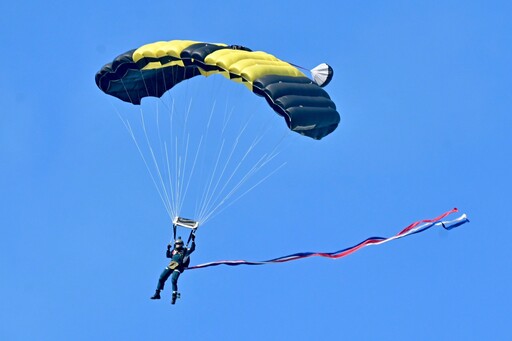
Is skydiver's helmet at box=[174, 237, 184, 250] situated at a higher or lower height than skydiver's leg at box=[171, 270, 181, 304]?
Result: higher

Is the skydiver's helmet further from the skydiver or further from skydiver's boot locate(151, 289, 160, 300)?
skydiver's boot locate(151, 289, 160, 300)

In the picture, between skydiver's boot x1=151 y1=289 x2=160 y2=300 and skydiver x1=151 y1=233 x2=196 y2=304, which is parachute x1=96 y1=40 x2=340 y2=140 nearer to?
skydiver x1=151 y1=233 x2=196 y2=304

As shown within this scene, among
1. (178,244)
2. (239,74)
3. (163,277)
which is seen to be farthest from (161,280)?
(239,74)

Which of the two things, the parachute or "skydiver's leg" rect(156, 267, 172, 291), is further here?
"skydiver's leg" rect(156, 267, 172, 291)

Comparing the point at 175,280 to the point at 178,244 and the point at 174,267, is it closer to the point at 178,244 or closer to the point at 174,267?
the point at 174,267

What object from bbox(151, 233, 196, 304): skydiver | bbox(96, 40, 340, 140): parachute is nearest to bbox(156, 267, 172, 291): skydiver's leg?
bbox(151, 233, 196, 304): skydiver

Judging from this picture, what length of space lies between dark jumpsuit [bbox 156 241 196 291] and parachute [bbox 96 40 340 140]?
337 centimetres

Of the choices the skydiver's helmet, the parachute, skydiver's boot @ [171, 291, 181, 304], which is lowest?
skydiver's boot @ [171, 291, 181, 304]

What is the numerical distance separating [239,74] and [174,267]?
4.08 m

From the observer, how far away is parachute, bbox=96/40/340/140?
1119 inches

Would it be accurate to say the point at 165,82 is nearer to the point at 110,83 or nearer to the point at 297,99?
the point at 110,83

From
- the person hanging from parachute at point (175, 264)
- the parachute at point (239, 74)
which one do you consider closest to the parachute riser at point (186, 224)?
the person hanging from parachute at point (175, 264)

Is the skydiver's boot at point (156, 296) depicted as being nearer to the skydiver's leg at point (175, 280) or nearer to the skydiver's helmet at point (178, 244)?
the skydiver's leg at point (175, 280)

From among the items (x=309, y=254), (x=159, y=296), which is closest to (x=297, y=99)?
(x=309, y=254)
